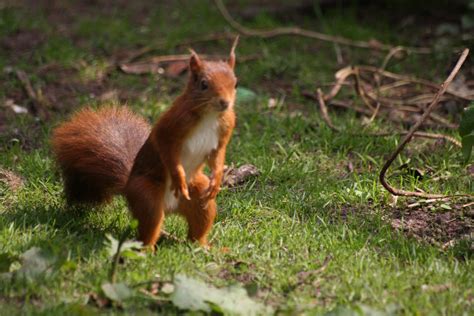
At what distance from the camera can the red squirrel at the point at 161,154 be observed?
11.1 ft

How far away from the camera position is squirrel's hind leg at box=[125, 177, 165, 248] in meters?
3.49

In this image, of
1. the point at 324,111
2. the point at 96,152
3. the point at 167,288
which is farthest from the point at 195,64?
the point at 324,111

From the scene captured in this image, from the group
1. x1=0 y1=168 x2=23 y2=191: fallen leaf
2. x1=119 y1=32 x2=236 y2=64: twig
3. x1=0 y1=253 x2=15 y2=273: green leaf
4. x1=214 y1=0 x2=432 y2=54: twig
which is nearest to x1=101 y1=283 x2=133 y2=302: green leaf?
x1=0 y1=253 x2=15 y2=273: green leaf

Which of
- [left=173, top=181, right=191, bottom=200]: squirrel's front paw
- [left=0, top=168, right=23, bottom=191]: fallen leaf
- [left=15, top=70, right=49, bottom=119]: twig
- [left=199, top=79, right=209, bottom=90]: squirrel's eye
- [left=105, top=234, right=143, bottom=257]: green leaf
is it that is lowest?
[left=15, top=70, right=49, bottom=119]: twig

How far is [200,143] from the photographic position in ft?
A: 11.2

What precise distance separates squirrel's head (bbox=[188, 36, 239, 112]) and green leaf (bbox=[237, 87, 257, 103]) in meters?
2.41

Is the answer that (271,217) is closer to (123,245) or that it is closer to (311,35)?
(123,245)

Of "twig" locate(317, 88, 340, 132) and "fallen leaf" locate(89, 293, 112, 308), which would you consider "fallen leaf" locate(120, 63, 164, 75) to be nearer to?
"twig" locate(317, 88, 340, 132)

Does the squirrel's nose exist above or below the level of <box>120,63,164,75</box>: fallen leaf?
above

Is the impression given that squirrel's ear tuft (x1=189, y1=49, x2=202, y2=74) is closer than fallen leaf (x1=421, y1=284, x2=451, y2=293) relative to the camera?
No

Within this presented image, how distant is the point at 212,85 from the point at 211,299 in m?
0.83

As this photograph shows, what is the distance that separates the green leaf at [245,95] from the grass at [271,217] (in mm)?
64

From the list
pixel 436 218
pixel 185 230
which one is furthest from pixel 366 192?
pixel 185 230

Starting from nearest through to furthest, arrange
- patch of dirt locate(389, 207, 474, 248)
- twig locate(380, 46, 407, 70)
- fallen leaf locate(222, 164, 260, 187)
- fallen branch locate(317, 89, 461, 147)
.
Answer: patch of dirt locate(389, 207, 474, 248), fallen leaf locate(222, 164, 260, 187), fallen branch locate(317, 89, 461, 147), twig locate(380, 46, 407, 70)
